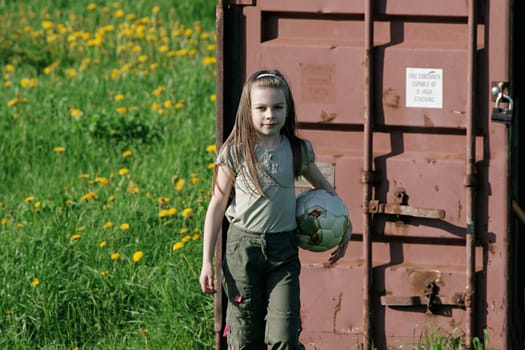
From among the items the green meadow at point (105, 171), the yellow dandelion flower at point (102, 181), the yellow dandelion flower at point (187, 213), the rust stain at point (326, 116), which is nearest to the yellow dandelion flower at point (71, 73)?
the green meadow at point (105, 171)

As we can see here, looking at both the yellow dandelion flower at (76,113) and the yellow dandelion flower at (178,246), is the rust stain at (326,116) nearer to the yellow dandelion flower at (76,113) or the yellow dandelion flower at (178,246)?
the yellow dandelion flower at (178,246)

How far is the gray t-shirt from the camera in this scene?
468 cm

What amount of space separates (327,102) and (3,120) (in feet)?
14.1

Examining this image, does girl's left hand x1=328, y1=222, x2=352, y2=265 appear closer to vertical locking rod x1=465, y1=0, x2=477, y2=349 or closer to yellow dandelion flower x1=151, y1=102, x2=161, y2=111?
vertical locking rod x1=465, y1=0, x2=477, y2=349

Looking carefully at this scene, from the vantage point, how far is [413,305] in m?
5.33

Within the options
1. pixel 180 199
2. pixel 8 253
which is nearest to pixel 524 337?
pixel 180 199

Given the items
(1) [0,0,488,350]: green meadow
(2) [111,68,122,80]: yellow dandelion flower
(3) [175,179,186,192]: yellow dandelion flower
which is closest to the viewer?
(1) [0,0,488,350]: green meadow

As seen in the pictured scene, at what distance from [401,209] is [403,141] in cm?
33

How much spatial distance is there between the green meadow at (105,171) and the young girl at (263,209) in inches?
45.7

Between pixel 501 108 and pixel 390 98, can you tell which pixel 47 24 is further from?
pixel 501 108

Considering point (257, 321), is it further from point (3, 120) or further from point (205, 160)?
point (3, 120)

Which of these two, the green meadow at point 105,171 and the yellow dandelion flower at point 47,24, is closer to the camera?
the green meadow at point 105,171

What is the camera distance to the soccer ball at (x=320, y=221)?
4695 millimetres

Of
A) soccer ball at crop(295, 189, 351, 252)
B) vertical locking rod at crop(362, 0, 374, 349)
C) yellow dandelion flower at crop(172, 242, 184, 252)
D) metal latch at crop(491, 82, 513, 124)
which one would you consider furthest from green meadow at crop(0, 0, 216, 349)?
metal latch at crop(491, 82, 513, 124)
